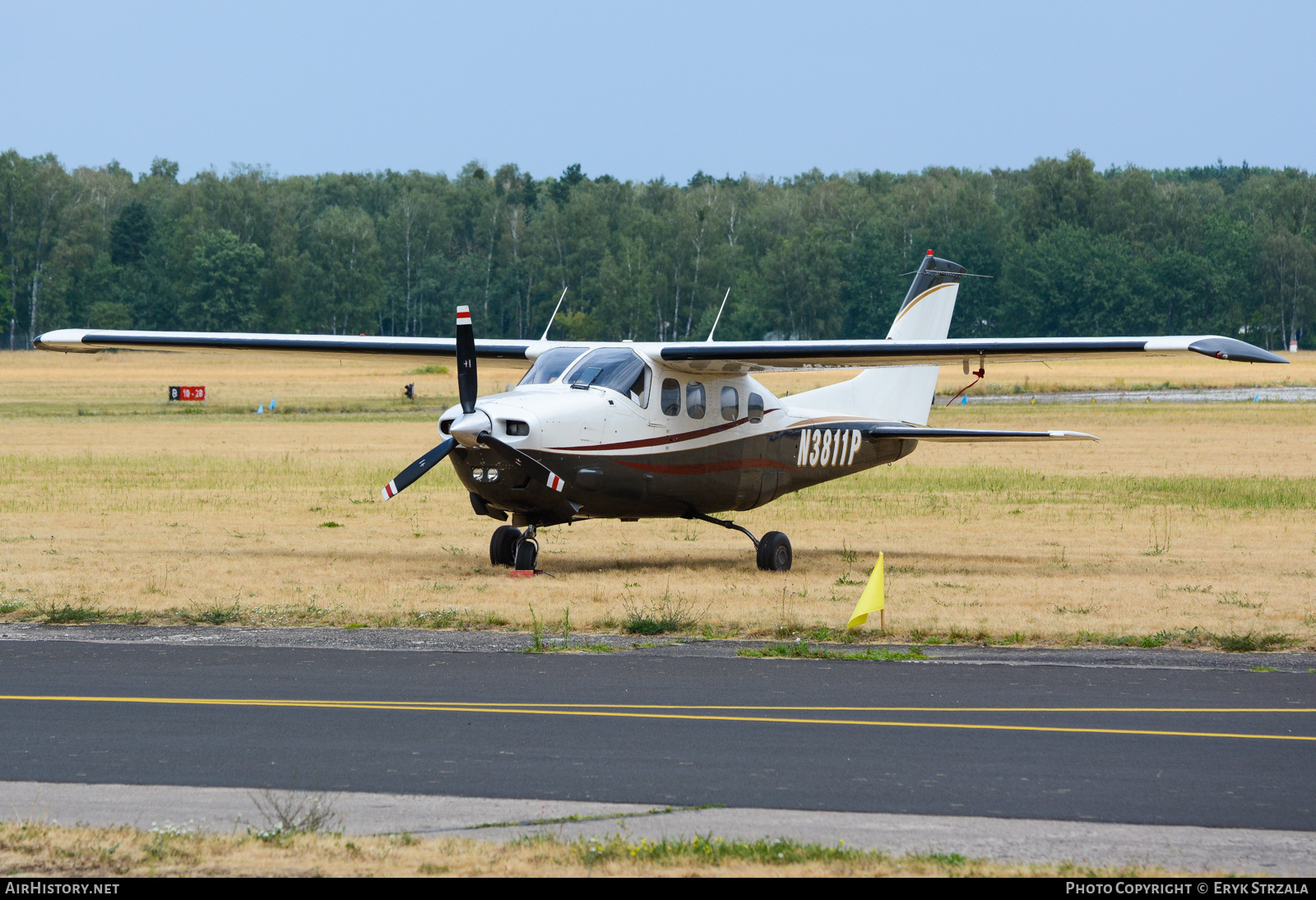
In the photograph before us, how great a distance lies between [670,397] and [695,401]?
44 centimetres

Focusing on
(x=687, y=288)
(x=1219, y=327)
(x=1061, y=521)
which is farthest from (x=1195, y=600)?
(x=1219, y=327)

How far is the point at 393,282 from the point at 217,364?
104 feet

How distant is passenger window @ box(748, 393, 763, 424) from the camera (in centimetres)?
1852

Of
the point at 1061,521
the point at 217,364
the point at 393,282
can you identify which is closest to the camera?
the point at 1061,521

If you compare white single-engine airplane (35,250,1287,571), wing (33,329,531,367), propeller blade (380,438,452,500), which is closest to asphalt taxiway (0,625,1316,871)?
propeller blade (380,438,452,500)

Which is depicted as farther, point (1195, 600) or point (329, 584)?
point (329, 584)

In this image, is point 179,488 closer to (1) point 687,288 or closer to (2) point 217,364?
(2) point 217,364

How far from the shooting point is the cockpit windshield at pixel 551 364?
1703cm

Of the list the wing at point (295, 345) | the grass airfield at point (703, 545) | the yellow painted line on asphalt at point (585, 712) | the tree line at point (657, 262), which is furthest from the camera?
the tree line at point (657, 262)

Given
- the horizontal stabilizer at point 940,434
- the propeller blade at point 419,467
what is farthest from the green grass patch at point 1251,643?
the propeller blade at point 419,467

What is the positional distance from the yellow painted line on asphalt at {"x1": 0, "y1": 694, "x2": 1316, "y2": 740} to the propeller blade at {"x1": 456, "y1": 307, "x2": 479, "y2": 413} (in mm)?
6429

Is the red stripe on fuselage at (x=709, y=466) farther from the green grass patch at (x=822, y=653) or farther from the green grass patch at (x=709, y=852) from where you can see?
the green grass patch at (x=709, y=852)

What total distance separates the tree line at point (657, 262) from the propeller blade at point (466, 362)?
91.2 metres
